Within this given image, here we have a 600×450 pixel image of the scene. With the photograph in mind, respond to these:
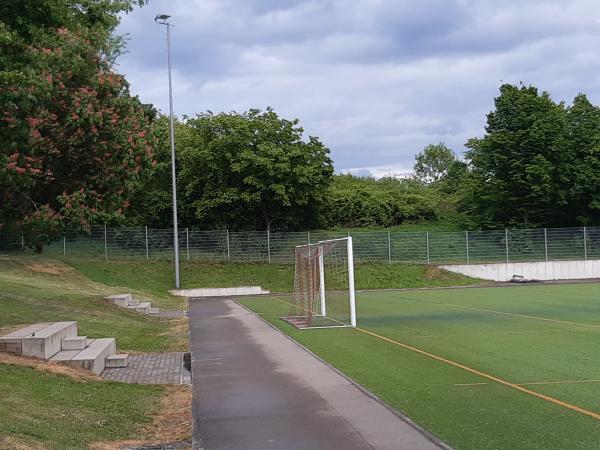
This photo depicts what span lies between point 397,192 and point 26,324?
45175 mm

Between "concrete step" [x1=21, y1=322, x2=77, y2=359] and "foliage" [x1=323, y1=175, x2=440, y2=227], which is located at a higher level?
"foliage" [x1=323, y1=175, x2=440, y2=227]

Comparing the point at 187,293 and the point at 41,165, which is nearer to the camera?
the point at 41,165

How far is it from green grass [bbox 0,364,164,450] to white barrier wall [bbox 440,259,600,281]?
35.2m

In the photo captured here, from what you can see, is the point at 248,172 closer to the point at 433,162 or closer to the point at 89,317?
the point at 89,317

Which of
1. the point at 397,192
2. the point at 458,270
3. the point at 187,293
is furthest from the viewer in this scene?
the point at 397,192

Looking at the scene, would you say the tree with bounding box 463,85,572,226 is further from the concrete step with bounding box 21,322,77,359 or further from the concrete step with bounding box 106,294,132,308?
the concrete step with bounding box 21,322,77,359

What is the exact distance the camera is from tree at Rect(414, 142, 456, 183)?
96125 mm

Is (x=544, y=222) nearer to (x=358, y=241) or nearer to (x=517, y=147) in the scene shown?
(x=517, y=147)

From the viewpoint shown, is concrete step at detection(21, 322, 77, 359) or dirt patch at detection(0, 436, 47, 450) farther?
concrete step at detection(21, 322, 77, 359)

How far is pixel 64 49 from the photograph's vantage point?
52.9 feet

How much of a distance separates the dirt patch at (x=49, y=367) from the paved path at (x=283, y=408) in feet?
5.75

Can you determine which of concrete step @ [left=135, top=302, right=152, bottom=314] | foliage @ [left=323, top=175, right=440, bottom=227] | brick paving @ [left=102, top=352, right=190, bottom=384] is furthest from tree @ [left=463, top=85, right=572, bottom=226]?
brick paving @ [left=102, top=352, right=190, bottom=384]

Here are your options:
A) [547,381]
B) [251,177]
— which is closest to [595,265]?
[251,177]

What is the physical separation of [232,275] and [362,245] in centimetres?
933
